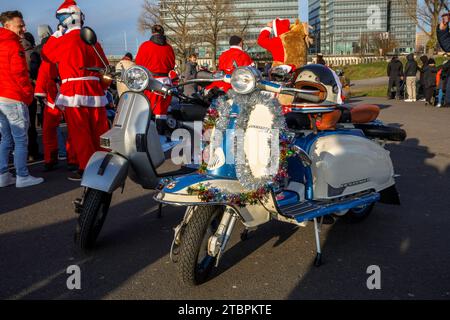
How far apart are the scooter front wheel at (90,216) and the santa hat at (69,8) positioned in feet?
9.28

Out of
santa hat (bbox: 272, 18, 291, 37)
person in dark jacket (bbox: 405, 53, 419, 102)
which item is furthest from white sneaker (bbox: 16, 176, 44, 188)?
person in dark jacket (bbox: 405, 53, 419, 102)

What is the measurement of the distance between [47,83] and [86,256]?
→ 398 cm

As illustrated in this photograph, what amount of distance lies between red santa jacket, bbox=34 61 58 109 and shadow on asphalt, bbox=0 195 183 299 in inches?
115

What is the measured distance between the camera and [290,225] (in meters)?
4.29

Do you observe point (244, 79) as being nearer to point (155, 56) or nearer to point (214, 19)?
point (155, 56)

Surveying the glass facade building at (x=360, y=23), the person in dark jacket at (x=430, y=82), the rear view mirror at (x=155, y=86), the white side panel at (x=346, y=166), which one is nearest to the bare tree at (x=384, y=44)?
the person in dark jacket at (x=430, y=82)

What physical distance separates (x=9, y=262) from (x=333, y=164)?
2639 millimetres

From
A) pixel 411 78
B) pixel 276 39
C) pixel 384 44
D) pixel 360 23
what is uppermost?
pixel 360 23

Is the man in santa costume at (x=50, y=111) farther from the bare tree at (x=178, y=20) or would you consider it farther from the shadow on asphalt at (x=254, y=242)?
the bare tree at (x=178, y=20)

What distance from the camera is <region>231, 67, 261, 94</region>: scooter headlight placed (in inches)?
114

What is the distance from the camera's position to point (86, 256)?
362 cm

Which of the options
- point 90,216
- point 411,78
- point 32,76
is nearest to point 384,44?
point 411,78

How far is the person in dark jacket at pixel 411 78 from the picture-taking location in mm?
16609
